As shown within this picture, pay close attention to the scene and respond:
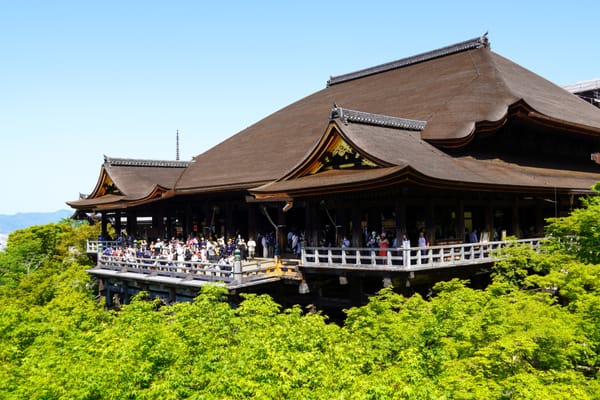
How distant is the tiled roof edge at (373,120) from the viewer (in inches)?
821

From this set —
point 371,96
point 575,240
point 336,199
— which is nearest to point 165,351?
point 336,199

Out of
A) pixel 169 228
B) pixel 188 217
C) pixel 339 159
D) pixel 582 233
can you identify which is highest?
pixel 339 159

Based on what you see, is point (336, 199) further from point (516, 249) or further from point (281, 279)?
point (516, 249)

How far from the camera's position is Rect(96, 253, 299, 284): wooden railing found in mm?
20984

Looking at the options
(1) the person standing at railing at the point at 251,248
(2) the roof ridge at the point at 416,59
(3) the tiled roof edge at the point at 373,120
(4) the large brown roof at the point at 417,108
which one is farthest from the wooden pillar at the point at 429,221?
(2) the roof ridge at the point at 416,59

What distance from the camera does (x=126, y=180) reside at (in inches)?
1398

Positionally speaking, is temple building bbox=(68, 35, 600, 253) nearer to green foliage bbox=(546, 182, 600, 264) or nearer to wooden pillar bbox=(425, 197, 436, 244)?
wooden pillar bbox=(425, 197, 436, 244)

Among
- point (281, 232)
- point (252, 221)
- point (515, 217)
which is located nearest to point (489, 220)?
point (515, 217)

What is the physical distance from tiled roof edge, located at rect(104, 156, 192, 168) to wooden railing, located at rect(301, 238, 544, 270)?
20.1 meters

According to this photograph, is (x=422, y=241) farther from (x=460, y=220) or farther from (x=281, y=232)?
(x=281, y=232)

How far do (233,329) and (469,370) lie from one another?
5586 millimetres

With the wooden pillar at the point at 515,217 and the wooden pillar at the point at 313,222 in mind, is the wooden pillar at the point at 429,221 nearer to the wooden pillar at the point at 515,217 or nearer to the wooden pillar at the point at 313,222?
the wooden pillar at the point at 313,222

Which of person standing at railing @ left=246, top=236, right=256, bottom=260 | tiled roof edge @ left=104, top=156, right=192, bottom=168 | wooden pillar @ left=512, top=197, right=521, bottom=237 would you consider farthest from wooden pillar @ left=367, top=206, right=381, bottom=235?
tiled roof edge @ left=104, top=156, right=192, bottom=168

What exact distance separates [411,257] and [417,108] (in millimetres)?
13053
